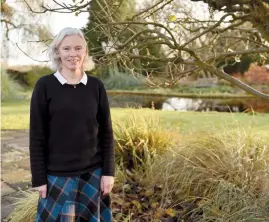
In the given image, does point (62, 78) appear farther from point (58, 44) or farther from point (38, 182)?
point (38, 182)

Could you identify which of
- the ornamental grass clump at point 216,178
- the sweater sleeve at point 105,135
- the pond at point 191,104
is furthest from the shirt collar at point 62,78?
the pond at point 191,104

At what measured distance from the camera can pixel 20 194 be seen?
367cm

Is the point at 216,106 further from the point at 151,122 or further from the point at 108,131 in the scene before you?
the point at 108,131

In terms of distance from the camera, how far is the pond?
13.9 metres

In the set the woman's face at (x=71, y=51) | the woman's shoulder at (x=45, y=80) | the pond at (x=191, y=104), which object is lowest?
the pond at (x=191, y=104)

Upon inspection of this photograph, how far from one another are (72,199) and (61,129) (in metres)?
0.40

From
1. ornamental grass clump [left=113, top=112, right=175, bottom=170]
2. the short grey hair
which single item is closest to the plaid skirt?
the short grey hair

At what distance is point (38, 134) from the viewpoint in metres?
2.06

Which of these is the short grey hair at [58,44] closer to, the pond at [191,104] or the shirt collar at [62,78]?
the shirt collar at [62,78]

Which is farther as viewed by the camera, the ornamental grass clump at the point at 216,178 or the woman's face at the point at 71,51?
the ornamental grass clump at the point at 216,178

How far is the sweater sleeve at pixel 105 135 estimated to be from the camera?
222 centimetres

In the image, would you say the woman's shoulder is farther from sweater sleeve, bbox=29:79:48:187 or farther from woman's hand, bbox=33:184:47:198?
woman's hand, bbox=33:184:47:198

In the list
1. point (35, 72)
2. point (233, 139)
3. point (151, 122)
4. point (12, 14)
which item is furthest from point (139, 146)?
point (35, 72)

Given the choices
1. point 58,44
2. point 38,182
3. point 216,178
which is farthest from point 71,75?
point 216,178
